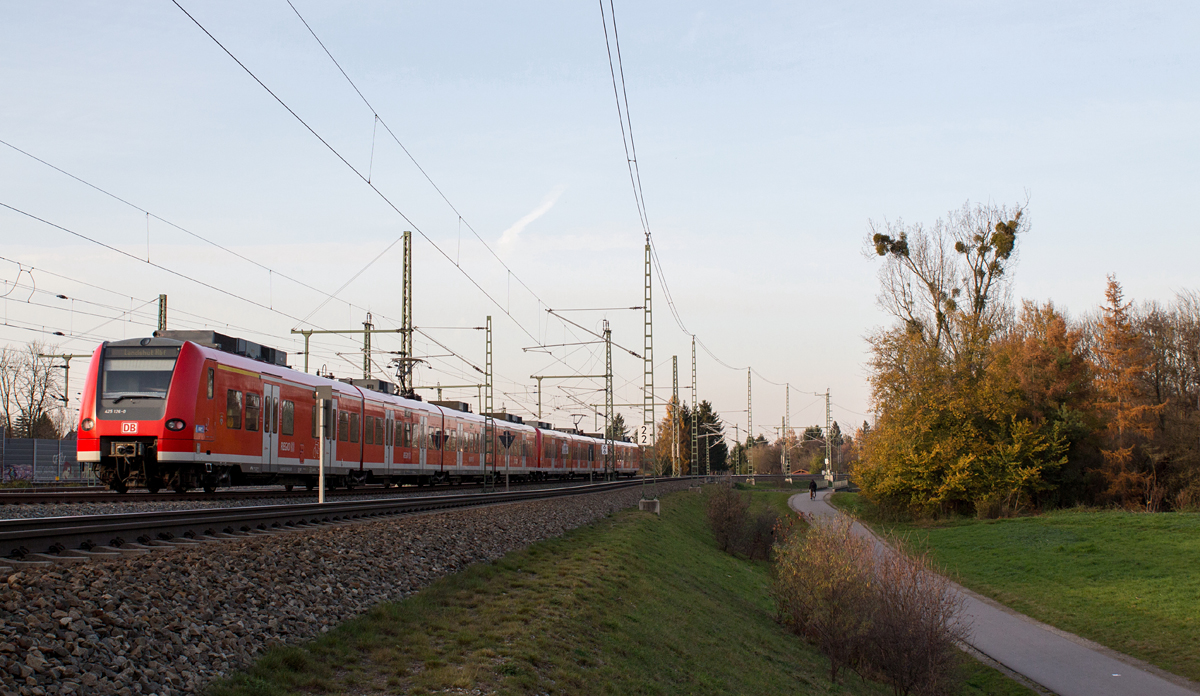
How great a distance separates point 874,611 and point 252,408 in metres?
16.1

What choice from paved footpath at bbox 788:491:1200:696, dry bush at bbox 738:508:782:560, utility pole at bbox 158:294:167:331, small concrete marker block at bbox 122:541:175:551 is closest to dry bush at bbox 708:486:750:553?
dry bush at bbox 738:508:782:560

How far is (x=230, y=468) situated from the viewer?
2195 centimetres

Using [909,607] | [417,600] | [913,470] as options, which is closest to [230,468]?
[417,600]

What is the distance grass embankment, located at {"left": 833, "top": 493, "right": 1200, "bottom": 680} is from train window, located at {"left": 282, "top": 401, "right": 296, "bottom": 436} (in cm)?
1704

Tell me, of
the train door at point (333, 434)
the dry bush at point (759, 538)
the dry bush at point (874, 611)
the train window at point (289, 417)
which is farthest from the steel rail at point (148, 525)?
the dry bush at point (759, 538)

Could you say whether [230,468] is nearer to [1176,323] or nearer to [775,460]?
[1176,323]

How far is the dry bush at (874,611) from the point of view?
18719 millimetres

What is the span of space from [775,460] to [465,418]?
5604 inches

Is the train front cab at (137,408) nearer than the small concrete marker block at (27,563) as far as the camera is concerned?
No

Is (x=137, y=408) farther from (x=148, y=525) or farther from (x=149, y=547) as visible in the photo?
(x=149, y=547)

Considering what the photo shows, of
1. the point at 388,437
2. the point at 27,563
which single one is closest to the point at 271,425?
the point at 388,437

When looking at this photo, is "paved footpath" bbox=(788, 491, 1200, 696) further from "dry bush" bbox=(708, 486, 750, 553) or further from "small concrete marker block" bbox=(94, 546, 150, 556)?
"small concrete marker block" bbox=(94, 546, 150, 556)

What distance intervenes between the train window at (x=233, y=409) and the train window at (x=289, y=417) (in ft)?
8.69

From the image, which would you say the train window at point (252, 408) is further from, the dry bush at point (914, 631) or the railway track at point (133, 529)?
the dry bush at point (914, 631)
